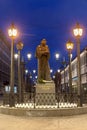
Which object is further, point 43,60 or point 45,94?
point 43,60

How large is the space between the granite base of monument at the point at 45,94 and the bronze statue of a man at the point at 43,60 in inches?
41.3

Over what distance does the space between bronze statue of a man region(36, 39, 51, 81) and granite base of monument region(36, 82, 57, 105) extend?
1.05 meters

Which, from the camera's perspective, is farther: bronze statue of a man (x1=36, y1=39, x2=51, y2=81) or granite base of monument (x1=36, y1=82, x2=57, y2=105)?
bronze statue of a man (x1=36, y1=39, x2=51, y2=81)

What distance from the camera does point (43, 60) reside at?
22.0m

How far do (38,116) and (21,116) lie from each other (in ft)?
3.18

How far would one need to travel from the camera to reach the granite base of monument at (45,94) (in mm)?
19747

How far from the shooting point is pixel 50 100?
19891 mm

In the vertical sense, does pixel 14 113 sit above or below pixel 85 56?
below

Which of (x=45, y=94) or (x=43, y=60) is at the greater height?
(x=43, y=60)

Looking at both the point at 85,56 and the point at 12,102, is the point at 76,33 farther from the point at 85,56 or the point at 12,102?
the point at 85,56

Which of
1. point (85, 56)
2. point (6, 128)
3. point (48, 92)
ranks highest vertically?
point (85, 56)

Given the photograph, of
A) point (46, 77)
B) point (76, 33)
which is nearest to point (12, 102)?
point (46, 77)

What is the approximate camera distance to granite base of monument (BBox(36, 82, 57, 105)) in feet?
64.8

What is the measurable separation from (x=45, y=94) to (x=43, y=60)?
342 cm
